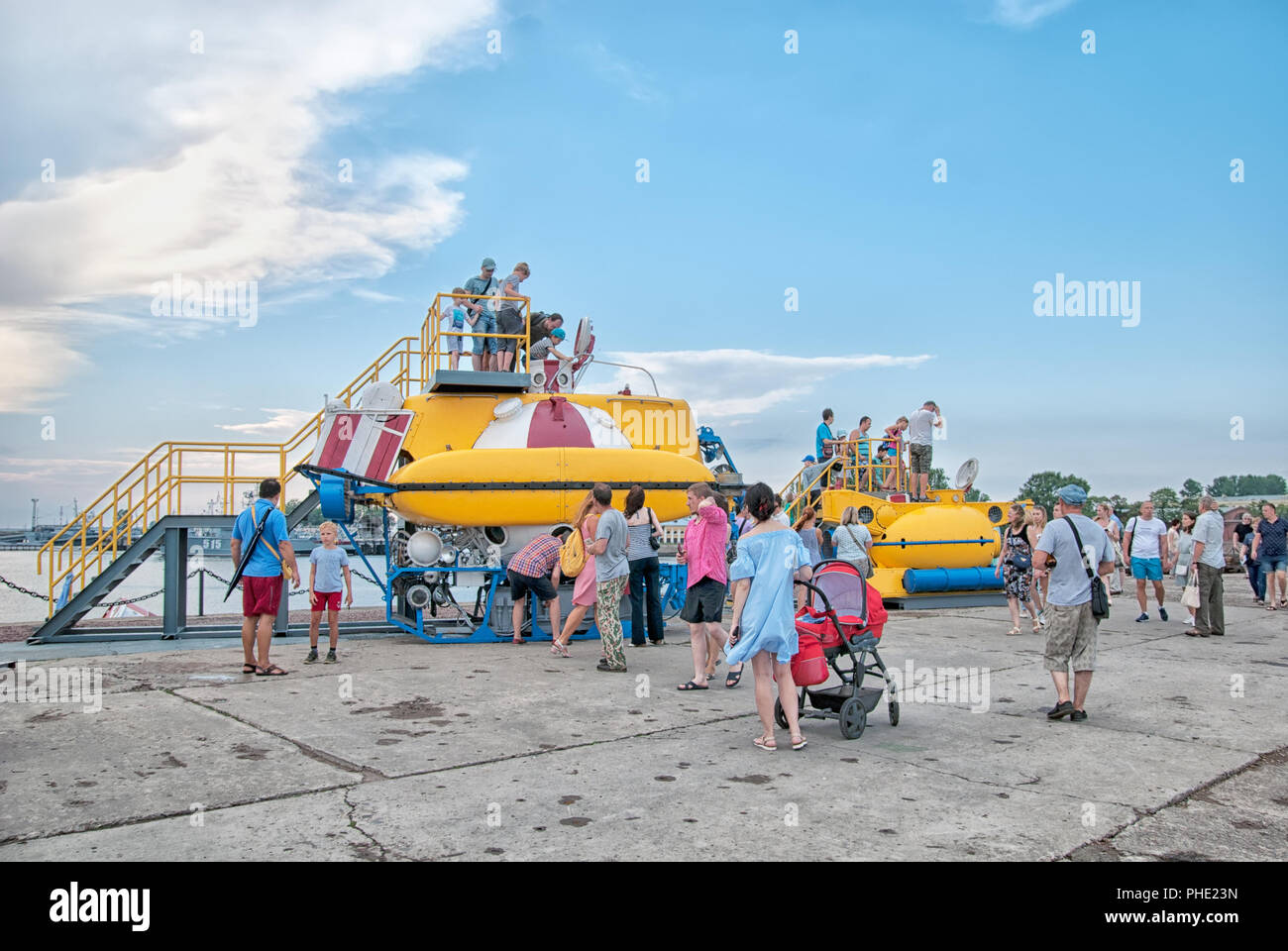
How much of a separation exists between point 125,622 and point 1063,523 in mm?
14723

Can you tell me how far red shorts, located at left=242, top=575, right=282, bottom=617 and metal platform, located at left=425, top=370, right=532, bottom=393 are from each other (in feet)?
12.7

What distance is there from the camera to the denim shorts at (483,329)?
467 inches

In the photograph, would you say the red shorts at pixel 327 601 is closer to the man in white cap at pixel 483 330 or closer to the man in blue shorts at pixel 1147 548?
the man in white cap at pixel 483 330

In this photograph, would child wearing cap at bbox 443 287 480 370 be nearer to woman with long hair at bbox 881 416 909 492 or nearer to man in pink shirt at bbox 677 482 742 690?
man in pink shirt at bbox 677 482 742 690

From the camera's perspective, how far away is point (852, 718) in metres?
5.89

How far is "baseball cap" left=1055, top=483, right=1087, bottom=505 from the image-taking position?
21.5 ft

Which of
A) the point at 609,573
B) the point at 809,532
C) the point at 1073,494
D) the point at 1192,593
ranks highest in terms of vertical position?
the point at 1073,494

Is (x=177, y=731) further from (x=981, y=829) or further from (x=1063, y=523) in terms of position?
(x=1063, y=523)

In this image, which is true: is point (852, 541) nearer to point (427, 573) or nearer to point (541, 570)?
point (541, 570)

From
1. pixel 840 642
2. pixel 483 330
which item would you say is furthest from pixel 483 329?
pixel 840 642

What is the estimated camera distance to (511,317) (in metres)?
12.0

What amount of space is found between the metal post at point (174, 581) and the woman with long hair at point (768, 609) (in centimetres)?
805

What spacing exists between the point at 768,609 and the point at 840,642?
0.77 m
